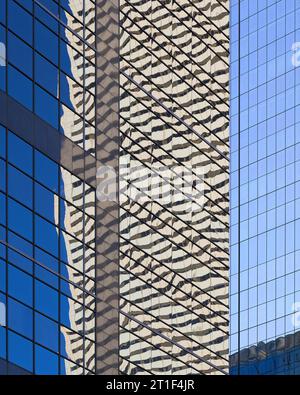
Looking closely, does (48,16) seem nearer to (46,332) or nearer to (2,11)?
(2,11)

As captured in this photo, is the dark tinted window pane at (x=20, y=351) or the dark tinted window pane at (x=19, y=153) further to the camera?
the dark tinted window pane at (x=19, y=153)

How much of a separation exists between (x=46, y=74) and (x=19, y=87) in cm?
335

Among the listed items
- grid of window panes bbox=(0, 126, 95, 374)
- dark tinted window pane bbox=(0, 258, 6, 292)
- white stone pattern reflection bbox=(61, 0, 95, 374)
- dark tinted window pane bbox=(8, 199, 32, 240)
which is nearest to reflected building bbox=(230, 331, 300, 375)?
white stone pattern reflection bbox=(61, 0, 95, 374)

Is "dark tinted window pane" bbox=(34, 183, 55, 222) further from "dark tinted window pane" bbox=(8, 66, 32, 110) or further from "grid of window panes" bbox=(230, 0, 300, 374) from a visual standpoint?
"grid of window panes" bbox=(230, 0, 300, 374)

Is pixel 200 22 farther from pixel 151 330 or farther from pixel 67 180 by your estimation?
pixel 67 180

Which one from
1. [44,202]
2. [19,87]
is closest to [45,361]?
[44,202]

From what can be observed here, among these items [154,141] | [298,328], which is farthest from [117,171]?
[298,328]

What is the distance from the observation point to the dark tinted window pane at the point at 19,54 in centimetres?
6072

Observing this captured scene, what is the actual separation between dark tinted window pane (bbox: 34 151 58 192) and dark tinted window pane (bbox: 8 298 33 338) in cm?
615

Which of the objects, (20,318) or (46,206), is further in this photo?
(46,206)

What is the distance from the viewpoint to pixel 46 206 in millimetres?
62562

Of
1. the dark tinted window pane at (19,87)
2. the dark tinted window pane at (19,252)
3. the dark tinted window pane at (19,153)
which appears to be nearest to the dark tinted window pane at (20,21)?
the dark tinted window pane at (19,87)

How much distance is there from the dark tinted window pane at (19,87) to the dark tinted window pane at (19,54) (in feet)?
1.21

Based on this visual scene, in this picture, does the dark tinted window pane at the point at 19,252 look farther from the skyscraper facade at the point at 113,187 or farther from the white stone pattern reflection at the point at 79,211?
the white stone pattern reflection at the point at 79,211
